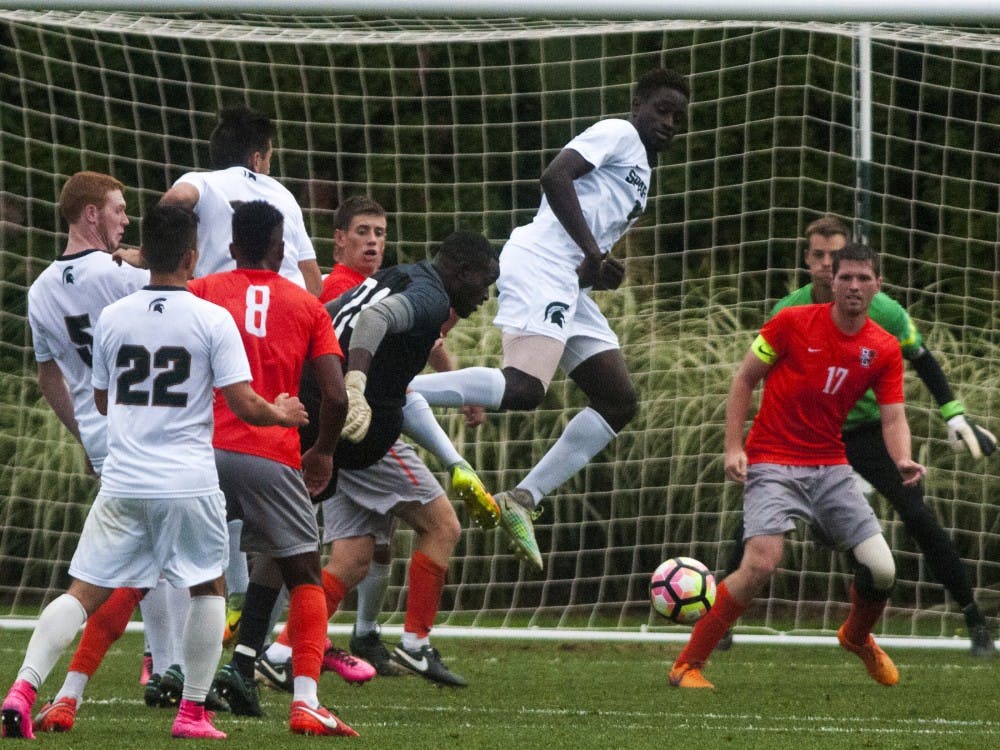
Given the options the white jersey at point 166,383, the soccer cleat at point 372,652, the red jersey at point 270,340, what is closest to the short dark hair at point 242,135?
the red jersey at point 270,340

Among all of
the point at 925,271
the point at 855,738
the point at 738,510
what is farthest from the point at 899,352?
the point at 925,271

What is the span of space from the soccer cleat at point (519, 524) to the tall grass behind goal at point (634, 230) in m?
2.61

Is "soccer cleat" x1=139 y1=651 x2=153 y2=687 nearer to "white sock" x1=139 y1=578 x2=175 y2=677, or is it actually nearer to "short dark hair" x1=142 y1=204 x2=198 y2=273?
"white sock" x1=139 y1=578 x2=175 y2=677

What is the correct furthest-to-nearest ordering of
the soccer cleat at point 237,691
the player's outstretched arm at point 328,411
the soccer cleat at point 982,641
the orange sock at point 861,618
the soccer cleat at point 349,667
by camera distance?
the soccer cleat at point 982,641
the orange sock at point 861,618
the soccer cleat at point 349,667
the soccer cleat at point 237,691
the player's outstretched arm at point 328,411

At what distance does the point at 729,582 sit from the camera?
6.59m

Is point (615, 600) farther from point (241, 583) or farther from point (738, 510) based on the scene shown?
point (241, 583)

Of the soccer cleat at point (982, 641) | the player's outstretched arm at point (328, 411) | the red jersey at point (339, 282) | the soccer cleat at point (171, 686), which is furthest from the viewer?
the soccer cleat at point (982, 641)

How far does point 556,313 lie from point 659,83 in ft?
3.69

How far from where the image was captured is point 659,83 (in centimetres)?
747

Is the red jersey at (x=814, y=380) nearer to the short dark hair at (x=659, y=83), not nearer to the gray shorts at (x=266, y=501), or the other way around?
the short dark hair at (x=659, y=83)

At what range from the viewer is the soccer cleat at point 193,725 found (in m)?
4.85

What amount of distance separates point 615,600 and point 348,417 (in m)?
5.65

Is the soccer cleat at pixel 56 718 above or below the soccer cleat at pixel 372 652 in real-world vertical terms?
above

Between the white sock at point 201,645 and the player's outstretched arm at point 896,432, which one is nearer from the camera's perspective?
the white sock at point 201,645
